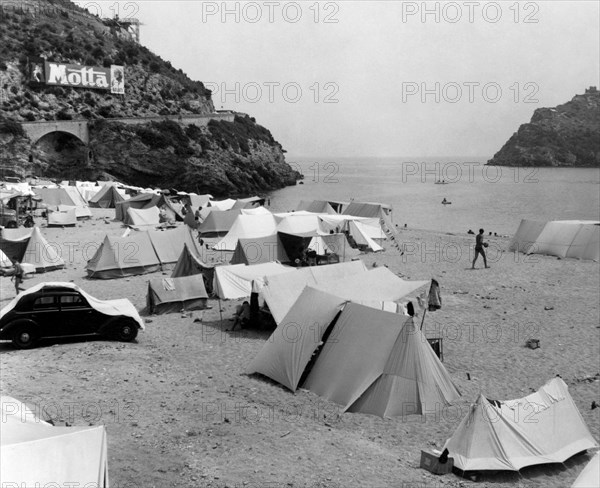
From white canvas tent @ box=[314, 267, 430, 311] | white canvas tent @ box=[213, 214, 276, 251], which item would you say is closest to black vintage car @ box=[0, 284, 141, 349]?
white canvas tent @ box=[314, 267, 430, 311]

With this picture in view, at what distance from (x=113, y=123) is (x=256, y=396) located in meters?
71.0

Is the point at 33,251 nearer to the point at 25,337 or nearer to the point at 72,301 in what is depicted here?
the point at 72,301

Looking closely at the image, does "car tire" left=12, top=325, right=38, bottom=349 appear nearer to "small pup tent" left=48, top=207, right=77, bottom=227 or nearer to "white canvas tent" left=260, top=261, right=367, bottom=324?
"white canvas tent" left=260, top=261, right=367, bottom=324

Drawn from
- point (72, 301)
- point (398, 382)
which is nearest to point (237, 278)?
point (72, 301)

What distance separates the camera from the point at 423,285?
556 inches

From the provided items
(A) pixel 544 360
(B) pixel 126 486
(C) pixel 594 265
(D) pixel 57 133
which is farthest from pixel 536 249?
(D) pixel 57 133

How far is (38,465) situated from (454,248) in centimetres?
2812

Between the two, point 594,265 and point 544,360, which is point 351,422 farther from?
point 594,265

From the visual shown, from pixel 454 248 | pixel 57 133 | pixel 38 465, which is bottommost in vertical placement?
pixel 454 248

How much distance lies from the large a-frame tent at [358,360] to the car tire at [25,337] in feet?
15.9

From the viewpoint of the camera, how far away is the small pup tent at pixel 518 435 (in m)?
8.62

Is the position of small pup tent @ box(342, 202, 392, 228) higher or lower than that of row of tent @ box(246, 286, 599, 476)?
higher

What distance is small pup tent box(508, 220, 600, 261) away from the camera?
27.6m

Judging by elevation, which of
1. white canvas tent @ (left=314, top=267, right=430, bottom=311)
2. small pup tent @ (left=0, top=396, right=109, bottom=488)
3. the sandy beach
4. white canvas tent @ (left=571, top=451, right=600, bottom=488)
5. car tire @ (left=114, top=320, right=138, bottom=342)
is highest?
small pup tent @ (left=0, top=396, right=109, bottom=488)
